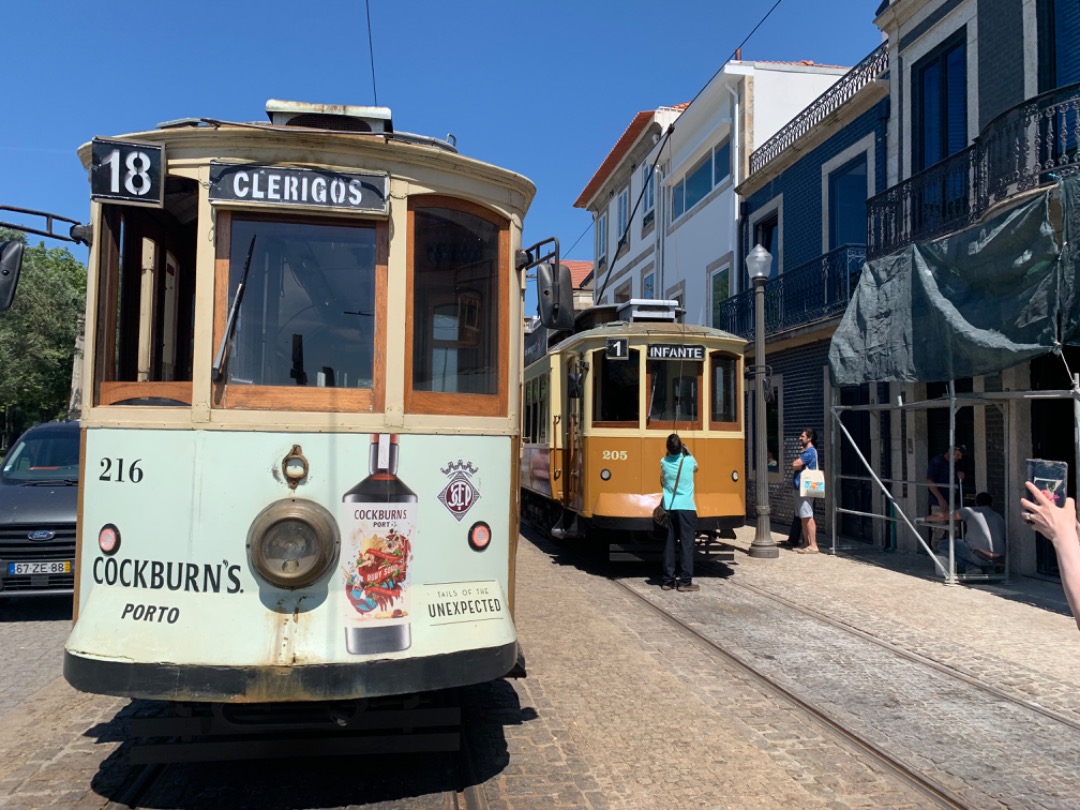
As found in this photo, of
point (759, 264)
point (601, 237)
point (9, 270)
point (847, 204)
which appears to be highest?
point (601, 237)

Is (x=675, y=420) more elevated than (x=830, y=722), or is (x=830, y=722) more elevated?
(x=675, y=420)

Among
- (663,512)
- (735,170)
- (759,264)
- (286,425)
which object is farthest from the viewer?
(735,170)

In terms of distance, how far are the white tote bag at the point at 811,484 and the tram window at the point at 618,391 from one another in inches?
134

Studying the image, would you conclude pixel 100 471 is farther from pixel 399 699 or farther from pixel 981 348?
pixel 981 348

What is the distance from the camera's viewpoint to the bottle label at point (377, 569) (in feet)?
12.0

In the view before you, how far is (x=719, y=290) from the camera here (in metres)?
21.0

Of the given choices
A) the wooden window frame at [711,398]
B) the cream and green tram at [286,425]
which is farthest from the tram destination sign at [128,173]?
the wooden window frame at [711,398]

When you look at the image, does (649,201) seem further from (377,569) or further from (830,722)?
(377,569)

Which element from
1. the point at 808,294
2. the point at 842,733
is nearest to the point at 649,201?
the point at 808,294

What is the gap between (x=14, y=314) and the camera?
1409 inches

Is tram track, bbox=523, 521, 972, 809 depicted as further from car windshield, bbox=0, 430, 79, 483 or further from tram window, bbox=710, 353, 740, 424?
car windshield, bbox=0, 430, 79, 483

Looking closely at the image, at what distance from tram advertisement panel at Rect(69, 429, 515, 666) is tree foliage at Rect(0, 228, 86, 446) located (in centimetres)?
3404

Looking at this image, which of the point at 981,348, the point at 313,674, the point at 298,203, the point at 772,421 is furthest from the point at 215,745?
the point at 772,421

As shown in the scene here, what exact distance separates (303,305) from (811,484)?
9965mm
